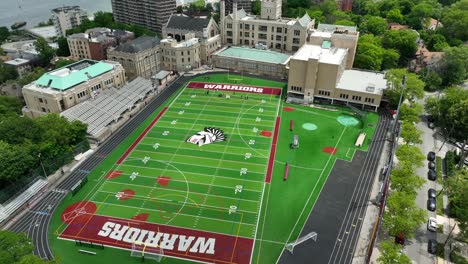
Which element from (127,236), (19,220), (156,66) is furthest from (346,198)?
(156,66)

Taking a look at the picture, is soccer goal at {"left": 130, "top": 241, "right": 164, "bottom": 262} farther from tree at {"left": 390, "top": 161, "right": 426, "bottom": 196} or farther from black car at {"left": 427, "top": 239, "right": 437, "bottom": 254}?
black car at {"left": 427, "top": 239, "right": 437, "bottom": 254}

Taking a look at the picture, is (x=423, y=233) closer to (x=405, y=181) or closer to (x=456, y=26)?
(x=405, y=181)

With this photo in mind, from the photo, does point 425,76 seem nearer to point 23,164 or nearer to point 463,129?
point 463,129

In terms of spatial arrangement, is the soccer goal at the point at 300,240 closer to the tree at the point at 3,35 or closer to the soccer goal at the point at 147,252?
the soccer goal at the point at 147,252

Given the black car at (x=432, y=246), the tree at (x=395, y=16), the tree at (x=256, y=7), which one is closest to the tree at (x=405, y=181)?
the black car at (x=432, y=246)

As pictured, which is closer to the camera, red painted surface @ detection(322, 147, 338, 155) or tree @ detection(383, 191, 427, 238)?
tree @ detection(383, 191, 427, 238)

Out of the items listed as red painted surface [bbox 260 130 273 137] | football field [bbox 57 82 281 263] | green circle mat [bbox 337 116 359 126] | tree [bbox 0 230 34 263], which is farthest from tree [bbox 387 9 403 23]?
tree [bbox 0 230 34 263]

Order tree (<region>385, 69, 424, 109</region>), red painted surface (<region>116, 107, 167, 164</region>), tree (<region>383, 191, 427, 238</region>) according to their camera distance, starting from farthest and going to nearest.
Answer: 1. tree (<region>385, 69, 424, 109</region>)
2. red painted surface (<region>116, 107, 167, 164</region>)
3. tree (<region>383, 191, 427, 238</region>)

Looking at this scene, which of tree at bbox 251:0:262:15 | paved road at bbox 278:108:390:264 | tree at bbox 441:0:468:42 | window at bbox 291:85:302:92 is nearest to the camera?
paved road at bbox 278:108:390:264
